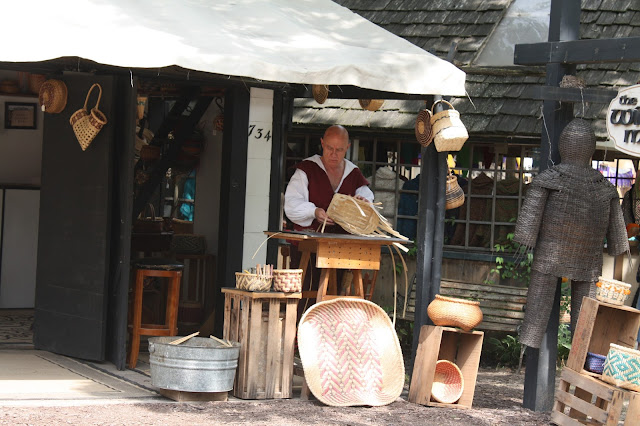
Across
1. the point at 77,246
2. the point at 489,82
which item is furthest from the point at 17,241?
the point at 489,82

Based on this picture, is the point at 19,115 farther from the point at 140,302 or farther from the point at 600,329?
the point at 600,329

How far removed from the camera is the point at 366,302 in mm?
7578

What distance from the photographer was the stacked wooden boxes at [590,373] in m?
6.54

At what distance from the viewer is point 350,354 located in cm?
743

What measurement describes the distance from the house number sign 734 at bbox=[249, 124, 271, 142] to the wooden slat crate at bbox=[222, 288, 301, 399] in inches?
62.1

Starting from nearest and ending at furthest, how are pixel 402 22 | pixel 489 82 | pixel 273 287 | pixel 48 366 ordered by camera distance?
1. pixel 273 287
2. pixel 48 366
3. pixel 489 82
4. pixel 402 22

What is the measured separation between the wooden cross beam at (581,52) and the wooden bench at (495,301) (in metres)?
2.91

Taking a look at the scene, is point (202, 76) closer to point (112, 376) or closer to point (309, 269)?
point (309, 269)

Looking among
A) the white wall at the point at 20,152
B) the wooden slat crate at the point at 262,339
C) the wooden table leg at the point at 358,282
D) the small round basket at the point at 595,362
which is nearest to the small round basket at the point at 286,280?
the wooden slat crate at the point at 262,339

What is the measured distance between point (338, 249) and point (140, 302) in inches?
73.2

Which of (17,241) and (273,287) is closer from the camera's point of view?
(273,287)

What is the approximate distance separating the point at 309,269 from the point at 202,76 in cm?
181

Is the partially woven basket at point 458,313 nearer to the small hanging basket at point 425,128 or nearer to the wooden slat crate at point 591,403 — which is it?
the wooden slat crate at point 591,403

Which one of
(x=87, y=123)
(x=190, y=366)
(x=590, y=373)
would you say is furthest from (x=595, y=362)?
(x=87, y=123)
